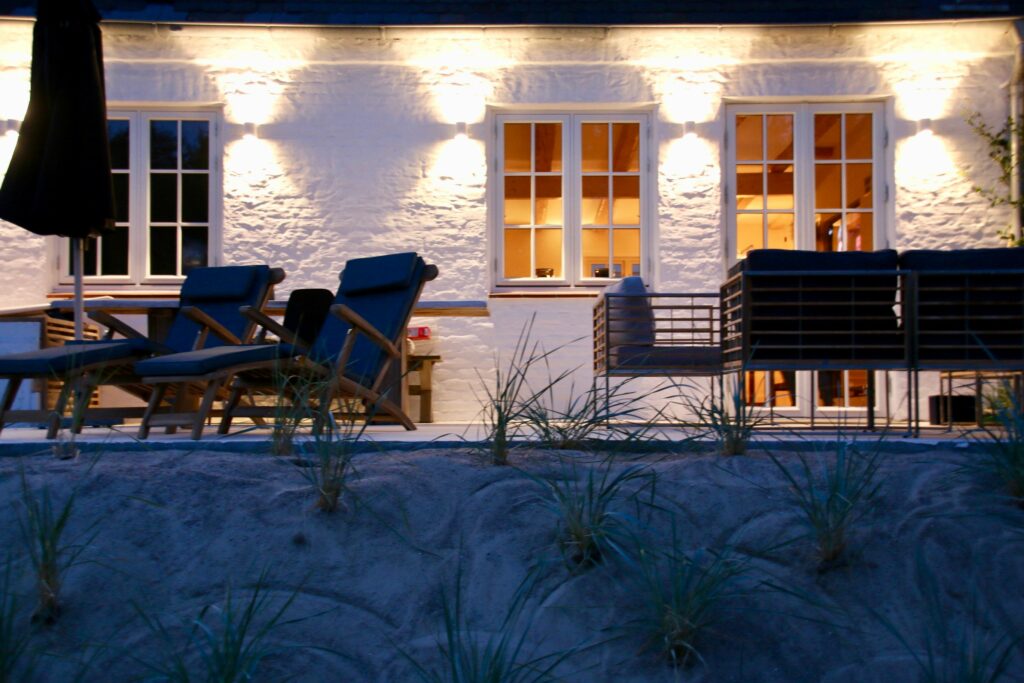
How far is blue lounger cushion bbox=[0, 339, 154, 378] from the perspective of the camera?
4.68m

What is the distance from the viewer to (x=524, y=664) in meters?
2.19

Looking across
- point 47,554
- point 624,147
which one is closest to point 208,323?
point 47,554

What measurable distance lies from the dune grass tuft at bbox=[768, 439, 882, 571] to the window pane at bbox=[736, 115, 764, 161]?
5540mm

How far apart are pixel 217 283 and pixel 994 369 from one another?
4.25 metres

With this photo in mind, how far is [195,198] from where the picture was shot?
841cm

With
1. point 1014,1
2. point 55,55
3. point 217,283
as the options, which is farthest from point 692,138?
point 55,55

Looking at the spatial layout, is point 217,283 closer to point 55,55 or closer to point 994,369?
point 55,55

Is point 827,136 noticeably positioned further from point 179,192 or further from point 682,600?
point 682,600

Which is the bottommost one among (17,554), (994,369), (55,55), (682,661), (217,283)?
(682,661)

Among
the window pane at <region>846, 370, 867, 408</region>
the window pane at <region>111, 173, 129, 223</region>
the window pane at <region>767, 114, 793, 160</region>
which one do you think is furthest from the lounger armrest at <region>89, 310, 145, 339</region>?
the window pane at <region>846, 370, 867, 408</region>

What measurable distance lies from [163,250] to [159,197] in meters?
0.44

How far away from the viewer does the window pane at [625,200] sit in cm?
840

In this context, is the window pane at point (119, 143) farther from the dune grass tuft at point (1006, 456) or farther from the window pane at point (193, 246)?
the dune grass tuft at point (1006, 456)

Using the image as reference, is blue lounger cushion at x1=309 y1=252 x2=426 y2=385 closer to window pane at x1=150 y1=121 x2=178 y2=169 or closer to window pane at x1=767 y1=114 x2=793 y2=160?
window pane at x1=150 y1=121 x2=178 y2=169
